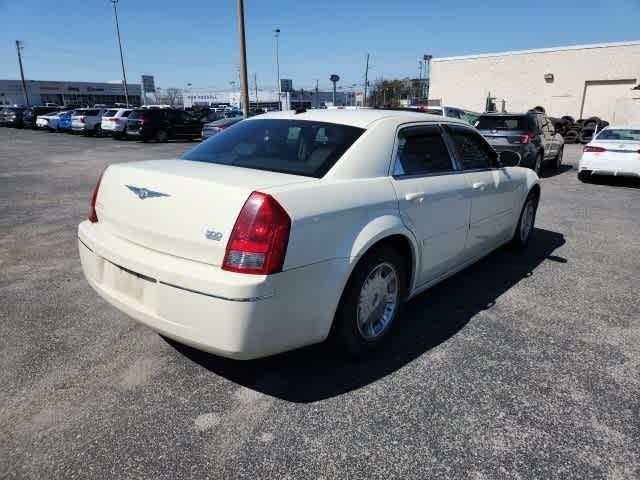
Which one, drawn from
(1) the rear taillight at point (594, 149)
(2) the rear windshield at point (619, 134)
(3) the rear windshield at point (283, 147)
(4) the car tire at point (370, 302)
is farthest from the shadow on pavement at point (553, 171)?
(3) the rear windshield at point (283, 147)

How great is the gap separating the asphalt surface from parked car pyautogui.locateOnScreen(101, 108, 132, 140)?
67.2ft

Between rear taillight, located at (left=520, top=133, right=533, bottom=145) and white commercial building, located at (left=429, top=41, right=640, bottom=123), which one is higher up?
white commercial building, located at (left=429, top=41, right=640, bottom=123)

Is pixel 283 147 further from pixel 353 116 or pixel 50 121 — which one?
pixel 50 121

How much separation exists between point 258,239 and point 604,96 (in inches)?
1252

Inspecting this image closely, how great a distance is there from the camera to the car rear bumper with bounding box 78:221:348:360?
2.25 m

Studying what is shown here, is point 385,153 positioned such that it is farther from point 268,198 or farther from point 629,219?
point 629,219

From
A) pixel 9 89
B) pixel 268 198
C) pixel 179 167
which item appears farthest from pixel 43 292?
pixel 9 89

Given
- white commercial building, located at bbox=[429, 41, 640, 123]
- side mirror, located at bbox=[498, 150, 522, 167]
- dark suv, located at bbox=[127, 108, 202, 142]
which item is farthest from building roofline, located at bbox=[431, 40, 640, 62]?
side mirror, located at bbox=[498, 150, 522, 167]

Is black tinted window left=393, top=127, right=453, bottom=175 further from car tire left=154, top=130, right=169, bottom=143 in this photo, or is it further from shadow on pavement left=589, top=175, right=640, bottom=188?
car tire left=154, top=130, right=169, bottom=143

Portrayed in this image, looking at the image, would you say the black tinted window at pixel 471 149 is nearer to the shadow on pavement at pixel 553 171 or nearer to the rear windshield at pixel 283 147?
the rear windshield at pixel 283 147

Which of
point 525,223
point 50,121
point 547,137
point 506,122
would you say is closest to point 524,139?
point 506,122

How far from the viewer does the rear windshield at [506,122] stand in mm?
11095

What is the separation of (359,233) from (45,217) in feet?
20.1

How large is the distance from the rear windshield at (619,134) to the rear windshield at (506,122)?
163 centimetres
